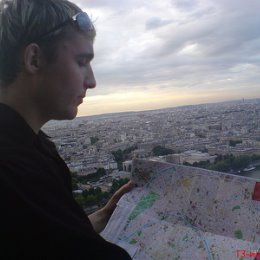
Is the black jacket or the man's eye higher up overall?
the man's eye

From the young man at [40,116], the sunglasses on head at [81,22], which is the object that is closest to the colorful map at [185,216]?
the young man at [40,116]

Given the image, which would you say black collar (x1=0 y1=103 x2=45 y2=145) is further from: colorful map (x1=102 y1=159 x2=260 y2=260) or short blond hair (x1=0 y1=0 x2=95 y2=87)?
colorful map (x1=102 y1=159 x2=260 y2=260)

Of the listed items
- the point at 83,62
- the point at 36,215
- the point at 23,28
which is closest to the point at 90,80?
the point at 83,62

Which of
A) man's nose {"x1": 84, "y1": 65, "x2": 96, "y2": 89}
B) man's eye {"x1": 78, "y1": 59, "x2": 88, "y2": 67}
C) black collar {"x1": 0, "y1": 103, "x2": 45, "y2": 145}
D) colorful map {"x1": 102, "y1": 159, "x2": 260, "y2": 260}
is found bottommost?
colorful map {"x1": 102, "y1": 159, "x2": 260, "y2": 260}

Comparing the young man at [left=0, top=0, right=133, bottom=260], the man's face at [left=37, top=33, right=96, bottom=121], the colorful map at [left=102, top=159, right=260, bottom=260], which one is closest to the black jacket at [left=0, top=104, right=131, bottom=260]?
the young man at [left=0, top=0, right=133, bottom=260]

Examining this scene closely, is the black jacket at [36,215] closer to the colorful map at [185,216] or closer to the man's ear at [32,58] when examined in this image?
the man's ear at [32,58]

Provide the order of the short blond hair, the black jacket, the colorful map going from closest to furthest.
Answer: the black jacket
the short blond hair
the colorful map

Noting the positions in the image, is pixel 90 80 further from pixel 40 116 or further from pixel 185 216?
pixel 185 216

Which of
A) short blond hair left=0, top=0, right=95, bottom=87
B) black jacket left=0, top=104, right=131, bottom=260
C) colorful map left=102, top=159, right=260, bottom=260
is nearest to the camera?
black jacket left=0, top=104, right=131, bottom=260

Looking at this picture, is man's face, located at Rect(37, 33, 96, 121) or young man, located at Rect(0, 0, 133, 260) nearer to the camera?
young man, located at Rect(0, 0, 133, 260)
